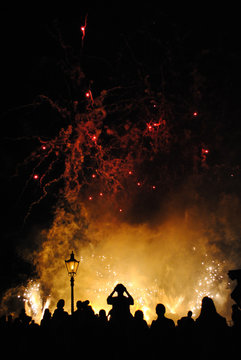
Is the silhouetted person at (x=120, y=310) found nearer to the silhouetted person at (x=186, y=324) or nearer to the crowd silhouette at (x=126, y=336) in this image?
the crowd silhouette at (x=126, y=336)

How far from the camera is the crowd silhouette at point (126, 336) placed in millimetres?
3910

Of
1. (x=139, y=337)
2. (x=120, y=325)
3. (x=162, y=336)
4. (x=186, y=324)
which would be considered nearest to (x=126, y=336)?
(x=139, y=337)

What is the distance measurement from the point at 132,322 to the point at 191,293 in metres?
25.0

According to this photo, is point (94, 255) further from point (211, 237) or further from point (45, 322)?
point (45, 322)

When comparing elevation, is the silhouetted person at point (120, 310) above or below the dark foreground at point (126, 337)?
above

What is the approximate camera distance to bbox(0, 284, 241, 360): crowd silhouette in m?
3.91

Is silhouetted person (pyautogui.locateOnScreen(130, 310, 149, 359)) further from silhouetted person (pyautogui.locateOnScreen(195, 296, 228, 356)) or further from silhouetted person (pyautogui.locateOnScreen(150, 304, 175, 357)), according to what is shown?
silhouetted person (pyautogui.locateOnScreen(195, 296, 228, 356))

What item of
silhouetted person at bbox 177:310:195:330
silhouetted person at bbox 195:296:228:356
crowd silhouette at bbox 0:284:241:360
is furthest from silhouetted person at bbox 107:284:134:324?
silhouetted person at bbox 195:296:228:356

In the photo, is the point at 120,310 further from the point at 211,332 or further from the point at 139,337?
the point at 211,332

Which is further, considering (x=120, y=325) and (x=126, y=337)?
(x=120, y=325)

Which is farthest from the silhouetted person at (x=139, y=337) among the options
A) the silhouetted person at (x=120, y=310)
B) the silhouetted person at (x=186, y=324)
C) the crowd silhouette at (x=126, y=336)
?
the silhouetted person at (x=186, y=324)

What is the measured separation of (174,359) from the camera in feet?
12.5

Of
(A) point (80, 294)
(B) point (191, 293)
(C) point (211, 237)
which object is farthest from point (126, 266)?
(C) point (211, 237)

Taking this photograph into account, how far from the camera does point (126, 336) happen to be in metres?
4.46
